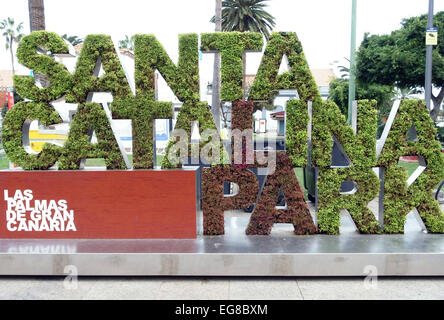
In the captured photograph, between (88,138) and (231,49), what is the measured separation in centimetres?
265

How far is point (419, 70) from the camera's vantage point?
606 inches

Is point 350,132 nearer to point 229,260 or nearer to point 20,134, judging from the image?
point 229,260

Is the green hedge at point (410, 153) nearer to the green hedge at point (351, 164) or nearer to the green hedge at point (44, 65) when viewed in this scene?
the green hedge at point (351, 164)

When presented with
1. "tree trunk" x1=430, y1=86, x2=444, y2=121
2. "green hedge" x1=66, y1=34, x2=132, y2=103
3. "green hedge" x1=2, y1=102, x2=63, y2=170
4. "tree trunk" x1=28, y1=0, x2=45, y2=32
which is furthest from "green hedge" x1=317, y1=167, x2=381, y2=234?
"tree trunk" x1=430, y1=86, x2=444, y2=121

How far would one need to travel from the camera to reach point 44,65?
254 inches

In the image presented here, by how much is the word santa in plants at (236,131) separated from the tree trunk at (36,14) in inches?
225

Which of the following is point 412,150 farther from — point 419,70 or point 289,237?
point 419,70

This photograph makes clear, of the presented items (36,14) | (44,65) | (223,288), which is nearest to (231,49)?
(44,65)

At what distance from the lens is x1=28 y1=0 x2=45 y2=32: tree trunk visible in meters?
11.4

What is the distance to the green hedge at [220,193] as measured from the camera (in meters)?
6.60

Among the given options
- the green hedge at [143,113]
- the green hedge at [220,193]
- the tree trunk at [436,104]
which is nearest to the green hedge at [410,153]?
the green hedge at [220,193]

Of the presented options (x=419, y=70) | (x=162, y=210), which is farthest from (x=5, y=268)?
(x=419, y=70)

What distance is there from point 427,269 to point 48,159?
19.1ft

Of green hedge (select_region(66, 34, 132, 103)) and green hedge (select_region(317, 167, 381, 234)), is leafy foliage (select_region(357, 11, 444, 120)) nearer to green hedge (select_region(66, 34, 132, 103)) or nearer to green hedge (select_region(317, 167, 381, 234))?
green hedge (select_region(317, 167, 381, 234))
